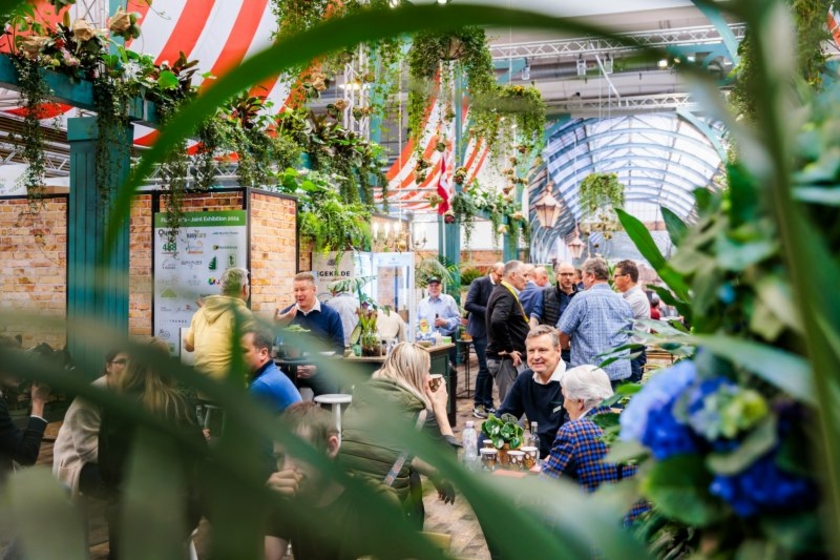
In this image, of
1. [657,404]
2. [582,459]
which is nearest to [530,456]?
[582,459]

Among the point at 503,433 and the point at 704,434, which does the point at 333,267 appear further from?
the point at 704,434

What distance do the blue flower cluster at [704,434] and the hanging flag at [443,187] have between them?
938 cm

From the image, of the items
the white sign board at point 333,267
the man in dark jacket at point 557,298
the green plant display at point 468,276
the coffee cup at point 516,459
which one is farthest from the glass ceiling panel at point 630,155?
the coffee cup at point 516,459

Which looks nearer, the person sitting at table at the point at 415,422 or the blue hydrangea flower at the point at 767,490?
the blue hydrangea flower at the point at 767,490

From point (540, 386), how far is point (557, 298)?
11.0ft

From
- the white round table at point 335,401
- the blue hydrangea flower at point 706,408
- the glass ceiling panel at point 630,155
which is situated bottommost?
the white round table at point 335,401

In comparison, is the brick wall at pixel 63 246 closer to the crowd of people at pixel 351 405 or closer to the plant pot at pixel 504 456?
the crowd of people at pixel 351 405

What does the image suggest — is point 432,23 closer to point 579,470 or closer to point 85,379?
point 85,379

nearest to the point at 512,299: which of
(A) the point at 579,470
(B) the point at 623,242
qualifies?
(A) the point at 579,470

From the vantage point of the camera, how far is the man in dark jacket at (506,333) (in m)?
6.87

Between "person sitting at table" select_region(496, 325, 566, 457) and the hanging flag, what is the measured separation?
6.14 meters

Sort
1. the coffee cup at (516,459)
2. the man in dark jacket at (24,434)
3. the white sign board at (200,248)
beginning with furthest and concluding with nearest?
the white sign board at (200,248) → the coffee cup at (516,459) → the man in dark jacket at (24,434)

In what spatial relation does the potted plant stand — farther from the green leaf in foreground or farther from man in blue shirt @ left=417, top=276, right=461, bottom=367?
man in blue shirt @ left=417, top=276, right=461, bottom=367

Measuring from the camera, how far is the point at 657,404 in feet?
1.87
